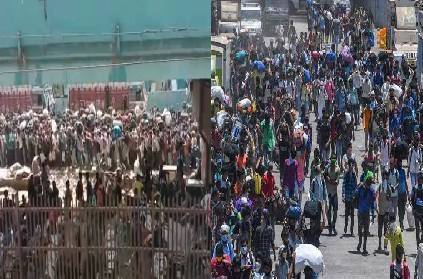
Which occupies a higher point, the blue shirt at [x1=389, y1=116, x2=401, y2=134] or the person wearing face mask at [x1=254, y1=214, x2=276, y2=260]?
the blue shirt at [x1=389, y1=116, x2=401, y2=134]

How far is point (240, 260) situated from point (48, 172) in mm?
4473

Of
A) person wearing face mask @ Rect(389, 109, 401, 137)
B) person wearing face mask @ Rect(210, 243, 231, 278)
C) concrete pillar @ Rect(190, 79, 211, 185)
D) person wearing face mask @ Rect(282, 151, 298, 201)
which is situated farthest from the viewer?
person wearing face mask @ Rect(389, 109, 401, 137)

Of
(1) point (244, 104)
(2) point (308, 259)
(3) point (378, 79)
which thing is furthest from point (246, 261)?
(3) point (378, 79)

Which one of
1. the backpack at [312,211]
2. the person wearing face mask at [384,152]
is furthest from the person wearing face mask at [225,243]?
the person wearing face mask at [384,152]

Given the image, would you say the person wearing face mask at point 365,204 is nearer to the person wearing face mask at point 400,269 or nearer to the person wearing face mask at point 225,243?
the person wearing face mask at point 400,269

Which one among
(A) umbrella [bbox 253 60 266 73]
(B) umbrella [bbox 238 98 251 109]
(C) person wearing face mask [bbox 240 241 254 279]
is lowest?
(C) person wearing face mask [bbox 240 241 254 279]

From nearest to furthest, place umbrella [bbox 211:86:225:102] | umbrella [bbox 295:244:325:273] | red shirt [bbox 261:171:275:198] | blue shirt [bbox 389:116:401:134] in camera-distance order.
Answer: umbrella [bbox 295:244:325:273], red shirt [bbox 261:171:275:198], umbrella [bbox 211:86:225:102], blue shirt [bbox 389:116:401:134]

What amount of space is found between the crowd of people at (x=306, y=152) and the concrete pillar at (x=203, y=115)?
3832 mm

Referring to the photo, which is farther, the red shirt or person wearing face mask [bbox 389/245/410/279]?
the red shirt

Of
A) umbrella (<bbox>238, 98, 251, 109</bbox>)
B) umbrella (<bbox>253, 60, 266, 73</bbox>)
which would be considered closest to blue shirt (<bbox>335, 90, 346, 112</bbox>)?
umbrella (<bbox>253, 60, 266, 73</bbox>)

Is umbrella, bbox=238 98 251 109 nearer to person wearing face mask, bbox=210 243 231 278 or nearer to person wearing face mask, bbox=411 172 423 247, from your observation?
person wearing face mask, bbox=411 172 423 247

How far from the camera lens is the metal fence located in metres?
A: 8.36

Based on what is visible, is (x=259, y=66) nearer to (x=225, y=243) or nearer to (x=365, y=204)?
(x=365, y=204)

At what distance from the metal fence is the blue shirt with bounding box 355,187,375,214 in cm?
594
